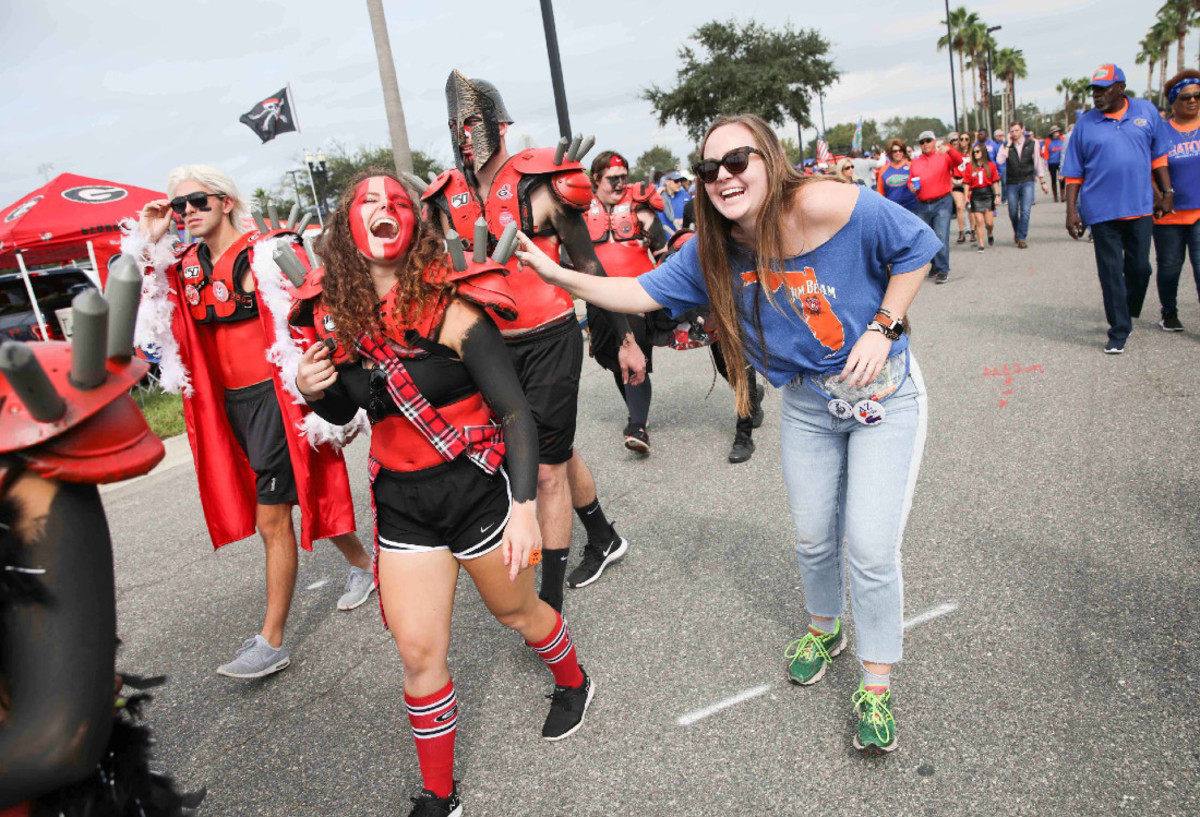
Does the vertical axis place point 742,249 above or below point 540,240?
below

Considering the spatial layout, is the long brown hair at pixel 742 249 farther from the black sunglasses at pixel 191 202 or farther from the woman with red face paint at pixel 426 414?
the black sunglasses at pixel 191 202

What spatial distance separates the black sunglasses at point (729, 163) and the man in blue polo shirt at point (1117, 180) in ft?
17.1

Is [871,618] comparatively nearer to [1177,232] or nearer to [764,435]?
[764,435]

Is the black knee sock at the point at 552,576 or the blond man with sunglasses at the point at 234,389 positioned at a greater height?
the blond man with sunglasses at the point at 234,389

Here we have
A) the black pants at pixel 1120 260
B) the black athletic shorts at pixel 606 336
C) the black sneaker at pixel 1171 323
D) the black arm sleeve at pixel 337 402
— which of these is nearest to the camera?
the black arm sleeve at pixel 337 402

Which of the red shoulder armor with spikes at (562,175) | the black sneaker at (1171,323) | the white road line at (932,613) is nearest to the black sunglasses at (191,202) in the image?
the red shoulder armor with spikes at (562,175)

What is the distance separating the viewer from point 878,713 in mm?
2436

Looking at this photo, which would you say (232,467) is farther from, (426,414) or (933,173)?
(933,173)

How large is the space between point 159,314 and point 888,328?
2.84 meters

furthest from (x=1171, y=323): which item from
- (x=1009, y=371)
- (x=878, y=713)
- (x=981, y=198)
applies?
(x=981, y=198)

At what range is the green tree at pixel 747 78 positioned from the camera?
116 feet

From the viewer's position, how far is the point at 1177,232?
20.3ft

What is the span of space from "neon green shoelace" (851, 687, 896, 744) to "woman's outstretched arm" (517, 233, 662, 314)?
1411 mm

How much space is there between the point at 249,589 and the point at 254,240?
208 cm
